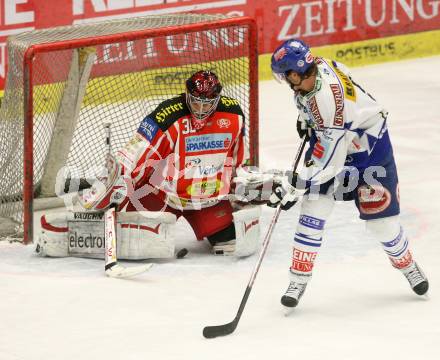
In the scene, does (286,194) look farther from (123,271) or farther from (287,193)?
(123,271)

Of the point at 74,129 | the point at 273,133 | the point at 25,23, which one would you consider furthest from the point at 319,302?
the point at 25,23

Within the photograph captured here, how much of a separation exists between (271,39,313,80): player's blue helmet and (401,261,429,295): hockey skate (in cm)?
102

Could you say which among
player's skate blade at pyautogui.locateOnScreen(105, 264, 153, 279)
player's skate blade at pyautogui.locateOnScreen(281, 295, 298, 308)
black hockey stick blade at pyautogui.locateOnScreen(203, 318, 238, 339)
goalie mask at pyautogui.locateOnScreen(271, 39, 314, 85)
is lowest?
black hockey stick blade at pyautogui.locateOnScreen(203, 318, 238, 339)

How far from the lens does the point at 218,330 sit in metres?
5.36

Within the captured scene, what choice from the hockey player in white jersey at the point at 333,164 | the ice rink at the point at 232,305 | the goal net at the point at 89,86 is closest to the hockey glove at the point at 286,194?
the hockey player in white jersey at the point at 333,164

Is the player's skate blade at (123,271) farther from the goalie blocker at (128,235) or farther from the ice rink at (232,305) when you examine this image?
the goalie blocker at (128,235)

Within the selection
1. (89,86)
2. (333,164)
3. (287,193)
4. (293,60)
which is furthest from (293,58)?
(89,86)

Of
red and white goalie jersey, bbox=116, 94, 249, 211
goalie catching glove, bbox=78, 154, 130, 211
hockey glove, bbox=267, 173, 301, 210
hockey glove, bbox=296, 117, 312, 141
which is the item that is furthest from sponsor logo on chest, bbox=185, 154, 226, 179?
hockey glove, bbox=267, 173, 301, 210

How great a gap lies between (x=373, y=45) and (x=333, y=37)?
0.40 meters

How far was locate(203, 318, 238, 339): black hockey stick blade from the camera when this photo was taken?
5340 mm

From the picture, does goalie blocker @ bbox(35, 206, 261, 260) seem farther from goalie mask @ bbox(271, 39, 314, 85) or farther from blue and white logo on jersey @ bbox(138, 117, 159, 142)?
goalie mask @ bbox(271, 39, 314, 85)

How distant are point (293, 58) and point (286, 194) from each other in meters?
0.58

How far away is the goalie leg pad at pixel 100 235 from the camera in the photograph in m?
6.44

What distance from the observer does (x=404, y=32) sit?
10828 mm
